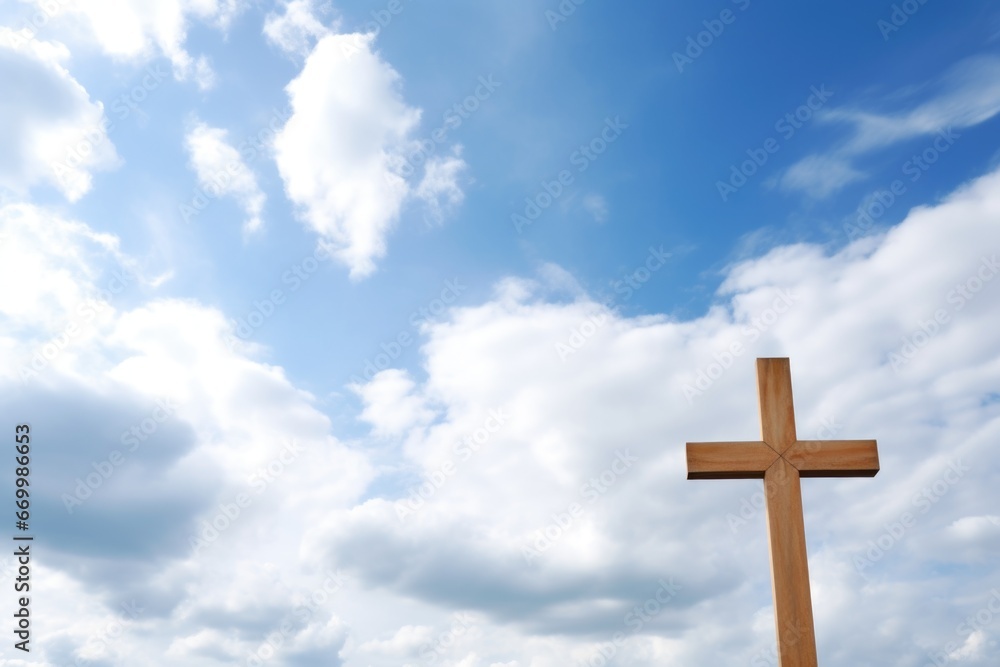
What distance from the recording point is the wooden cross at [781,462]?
8172 mm

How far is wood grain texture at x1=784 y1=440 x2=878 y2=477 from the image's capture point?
859 centimetres

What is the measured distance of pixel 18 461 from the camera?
1231 centimetres

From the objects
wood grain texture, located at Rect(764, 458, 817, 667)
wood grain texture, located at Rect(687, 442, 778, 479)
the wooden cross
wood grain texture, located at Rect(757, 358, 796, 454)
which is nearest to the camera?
wood grain texture, located at Rect(764, 458, 817, 667)

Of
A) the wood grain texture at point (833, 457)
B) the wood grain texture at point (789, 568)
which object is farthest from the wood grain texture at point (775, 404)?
the wood grain texture at point (789, 568)

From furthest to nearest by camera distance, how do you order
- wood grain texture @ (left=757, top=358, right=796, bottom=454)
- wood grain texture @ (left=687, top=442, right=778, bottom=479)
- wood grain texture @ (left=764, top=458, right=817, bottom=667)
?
wood grain texture @ (left=757, top=358, right=796, bottom=454) → wood grain texture @ (left=687, top=442, right=778, bottom=479) → wood grain texture @ (left=764, top=458, right=817, bottom=667)

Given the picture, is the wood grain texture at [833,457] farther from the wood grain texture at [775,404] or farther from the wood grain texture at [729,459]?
the wood grain texture at [729,459]

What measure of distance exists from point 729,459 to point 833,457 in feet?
3.54

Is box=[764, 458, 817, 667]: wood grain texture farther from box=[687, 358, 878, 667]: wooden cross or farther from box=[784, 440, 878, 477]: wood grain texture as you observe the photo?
box=[784, 440, 878, 477]: wood grain texture

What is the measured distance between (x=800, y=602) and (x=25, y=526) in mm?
10567

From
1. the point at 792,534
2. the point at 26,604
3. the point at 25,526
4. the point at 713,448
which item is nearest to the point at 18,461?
the point at 25,526

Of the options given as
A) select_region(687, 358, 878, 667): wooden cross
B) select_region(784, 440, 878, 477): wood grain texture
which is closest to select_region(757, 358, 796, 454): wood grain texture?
select_region(687, 358, 878, 667): wooden cross

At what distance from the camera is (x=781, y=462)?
28.1ft

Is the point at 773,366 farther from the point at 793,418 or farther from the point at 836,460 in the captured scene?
the point at 836,460

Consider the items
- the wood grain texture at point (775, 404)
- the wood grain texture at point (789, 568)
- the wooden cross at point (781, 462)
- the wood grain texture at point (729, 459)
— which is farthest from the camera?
the wood grain texture at point (775, 404)
